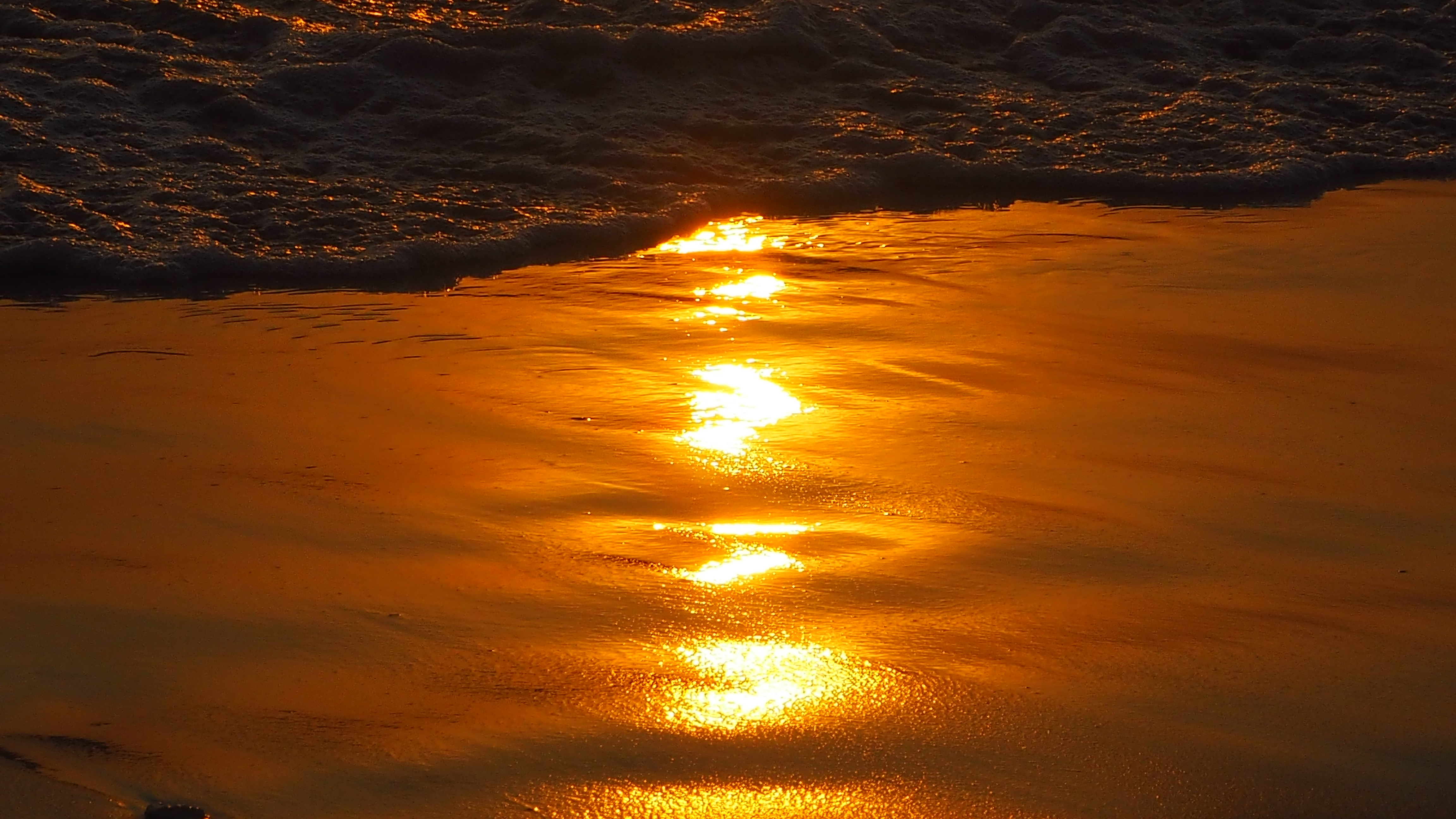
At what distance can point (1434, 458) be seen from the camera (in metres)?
3.42

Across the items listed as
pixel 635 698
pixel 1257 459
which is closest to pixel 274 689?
pixel 635 698

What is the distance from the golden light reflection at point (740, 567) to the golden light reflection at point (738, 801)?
0.70m

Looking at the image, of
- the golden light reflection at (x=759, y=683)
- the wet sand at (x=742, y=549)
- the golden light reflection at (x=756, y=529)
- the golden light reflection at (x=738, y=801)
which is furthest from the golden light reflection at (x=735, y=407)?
the golden light reflection at (x=738, y=801)

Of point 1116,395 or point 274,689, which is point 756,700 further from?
point 1116,395

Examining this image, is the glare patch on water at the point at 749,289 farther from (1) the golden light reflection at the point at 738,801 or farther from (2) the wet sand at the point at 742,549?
(1) the golden light reflection at the point at 738,801

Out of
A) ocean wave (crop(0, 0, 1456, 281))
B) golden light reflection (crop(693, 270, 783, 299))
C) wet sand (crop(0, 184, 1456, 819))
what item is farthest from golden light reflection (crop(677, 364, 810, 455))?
ocean wave (crop(0, 0, 1456, 281))

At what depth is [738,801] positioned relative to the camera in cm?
208

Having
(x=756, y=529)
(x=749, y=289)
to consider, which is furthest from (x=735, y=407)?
(x=749, y=289)

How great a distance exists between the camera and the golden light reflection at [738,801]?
2.05m

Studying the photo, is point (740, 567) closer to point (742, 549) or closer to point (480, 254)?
point (742, 549)

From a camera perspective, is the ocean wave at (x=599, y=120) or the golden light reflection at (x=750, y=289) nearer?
the golden light reflection at (x=750, y=289)

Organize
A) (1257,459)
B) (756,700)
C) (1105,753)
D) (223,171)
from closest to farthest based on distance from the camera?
(1105,753), (756,700), (1257,459), (223,171)

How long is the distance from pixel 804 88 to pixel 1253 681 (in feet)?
18.0

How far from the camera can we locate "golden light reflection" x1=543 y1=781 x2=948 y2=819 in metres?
2.05
